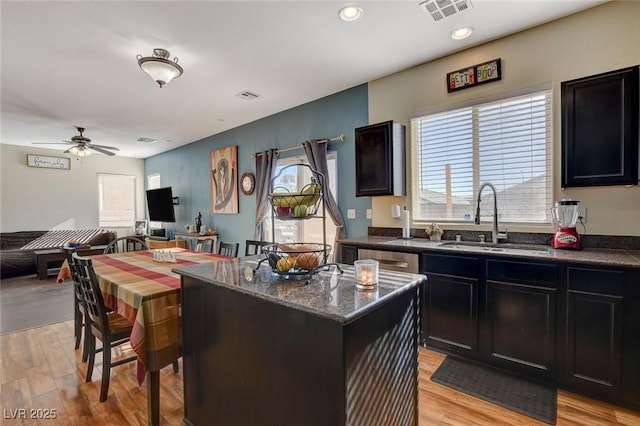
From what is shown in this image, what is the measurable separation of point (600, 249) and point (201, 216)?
6.12m

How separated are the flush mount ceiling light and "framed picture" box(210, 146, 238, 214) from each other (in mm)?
2679

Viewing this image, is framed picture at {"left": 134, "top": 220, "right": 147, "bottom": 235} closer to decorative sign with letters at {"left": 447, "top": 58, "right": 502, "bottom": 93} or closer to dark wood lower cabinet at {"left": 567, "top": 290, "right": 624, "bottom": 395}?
decorative sign with letters at {"left": 447, "top": 58, "right": 502, "bottom": 93}

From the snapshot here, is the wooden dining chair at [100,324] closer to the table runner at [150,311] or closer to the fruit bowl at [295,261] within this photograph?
the table runner at [150,311]

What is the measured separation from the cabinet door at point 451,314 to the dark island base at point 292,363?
1153mm

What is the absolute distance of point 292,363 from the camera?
1.17m

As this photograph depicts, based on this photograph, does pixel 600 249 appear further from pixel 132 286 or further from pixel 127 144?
pixel 127 144

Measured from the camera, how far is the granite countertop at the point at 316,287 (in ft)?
3.43

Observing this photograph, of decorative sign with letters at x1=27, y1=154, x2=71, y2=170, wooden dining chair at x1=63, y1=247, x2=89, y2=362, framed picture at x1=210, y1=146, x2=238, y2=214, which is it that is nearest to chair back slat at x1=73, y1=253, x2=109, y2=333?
wooden dining chair at x1=63, y1=247, x2=89, y2=362

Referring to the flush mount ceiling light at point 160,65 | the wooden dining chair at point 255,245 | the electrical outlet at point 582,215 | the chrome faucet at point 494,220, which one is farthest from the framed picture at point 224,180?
the electrical outlet at point 582,215

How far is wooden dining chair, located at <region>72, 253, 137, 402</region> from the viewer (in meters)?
2.11

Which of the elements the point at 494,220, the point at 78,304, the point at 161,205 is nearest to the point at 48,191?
the point at 161,205

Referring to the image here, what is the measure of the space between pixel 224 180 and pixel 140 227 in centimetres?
363

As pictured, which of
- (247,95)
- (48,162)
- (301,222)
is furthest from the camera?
(48,162)

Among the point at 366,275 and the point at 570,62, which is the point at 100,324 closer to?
the point at 366,275
